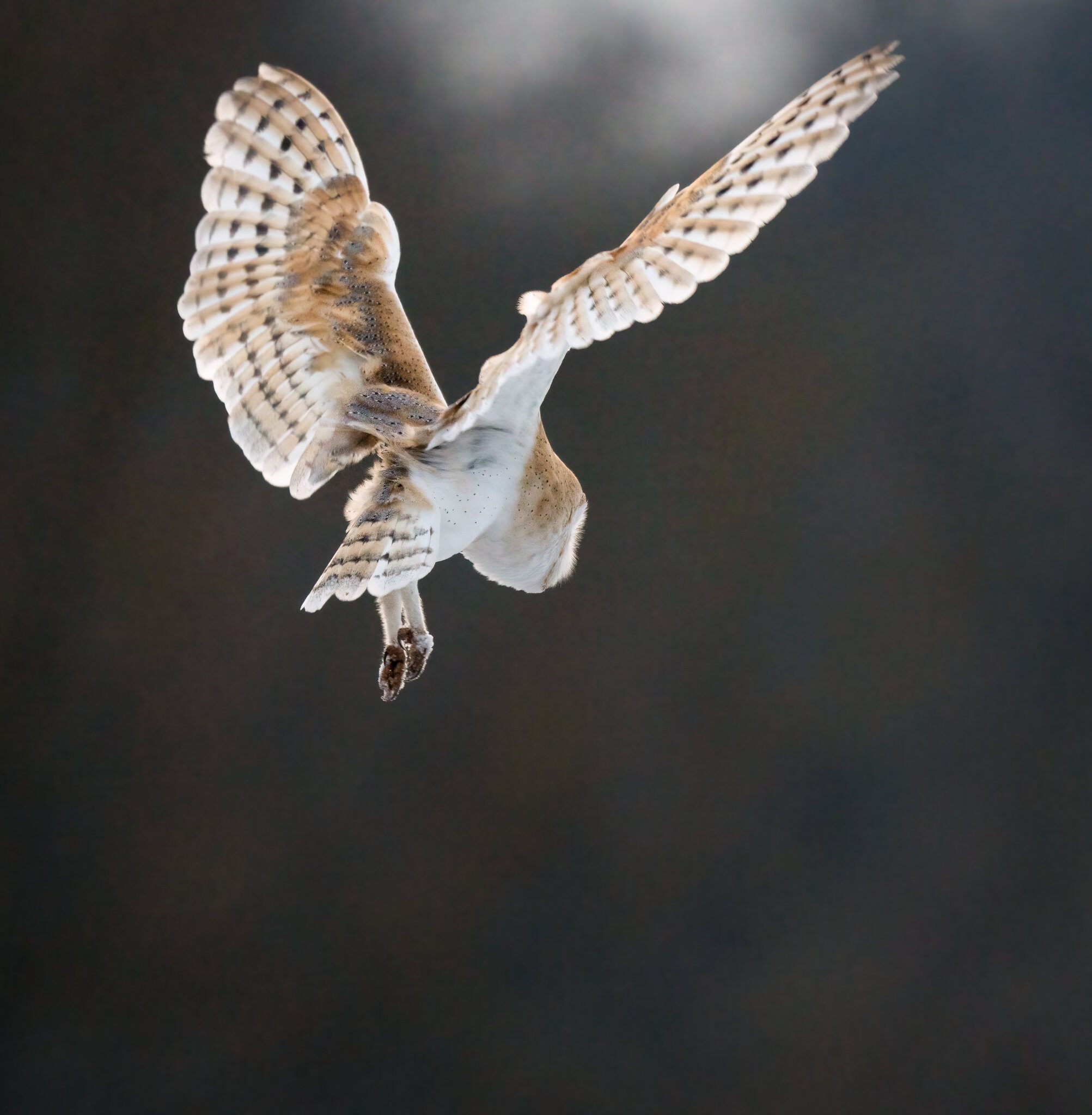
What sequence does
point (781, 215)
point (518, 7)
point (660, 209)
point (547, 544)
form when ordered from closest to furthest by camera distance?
point (660, 209)
point (547, 544)
point (518, 7)
point (781, 215)

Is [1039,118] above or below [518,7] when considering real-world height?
below

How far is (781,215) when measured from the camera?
2.19m

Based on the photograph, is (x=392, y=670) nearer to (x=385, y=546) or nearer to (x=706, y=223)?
(x=385, y=546)

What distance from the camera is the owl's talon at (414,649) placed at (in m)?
0.88

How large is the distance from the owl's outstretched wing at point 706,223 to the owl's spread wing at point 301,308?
26cm

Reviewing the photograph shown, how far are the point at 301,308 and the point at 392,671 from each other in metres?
0.32

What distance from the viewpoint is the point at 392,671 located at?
862mm

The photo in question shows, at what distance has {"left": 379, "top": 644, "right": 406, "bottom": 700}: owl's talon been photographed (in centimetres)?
85

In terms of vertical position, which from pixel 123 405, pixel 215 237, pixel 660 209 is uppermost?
pixel 123 405

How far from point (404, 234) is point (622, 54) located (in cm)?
44

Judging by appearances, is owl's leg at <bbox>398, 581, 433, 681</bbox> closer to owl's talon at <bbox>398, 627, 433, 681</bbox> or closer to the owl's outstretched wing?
owl's talon at <bbox>398, 627, 433, 681</bbox>

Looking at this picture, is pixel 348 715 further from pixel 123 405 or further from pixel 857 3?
pixel 857 3

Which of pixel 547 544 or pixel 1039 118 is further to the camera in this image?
pixel 1039 118

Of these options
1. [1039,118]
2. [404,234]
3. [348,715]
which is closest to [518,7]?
[404,234]
